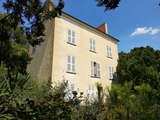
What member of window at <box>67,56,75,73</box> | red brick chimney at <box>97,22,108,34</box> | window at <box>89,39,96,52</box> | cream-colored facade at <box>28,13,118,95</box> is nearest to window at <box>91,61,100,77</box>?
cream-colored facade at <box>28,13,118,95</box>

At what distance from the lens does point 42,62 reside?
24047mm

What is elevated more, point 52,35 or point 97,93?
point 52,35

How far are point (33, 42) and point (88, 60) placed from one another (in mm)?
15907

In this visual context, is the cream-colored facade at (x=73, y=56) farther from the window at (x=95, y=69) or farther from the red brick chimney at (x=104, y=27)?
the red brick chimney at (x=104, y=27)

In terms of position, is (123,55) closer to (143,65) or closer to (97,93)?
(143,65)

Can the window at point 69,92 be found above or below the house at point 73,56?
below

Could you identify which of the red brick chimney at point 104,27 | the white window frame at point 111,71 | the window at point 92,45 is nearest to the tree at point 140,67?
the white window frame at point 111,71

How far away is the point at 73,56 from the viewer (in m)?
24.6

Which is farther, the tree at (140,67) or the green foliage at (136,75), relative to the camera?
the tree at (140,67)

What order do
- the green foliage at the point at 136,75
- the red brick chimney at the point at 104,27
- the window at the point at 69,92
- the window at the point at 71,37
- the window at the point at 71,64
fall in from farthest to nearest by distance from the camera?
the red brick chimney at the point at 104,27 < the window at the point at 71,37 < the green foliage at the point at 136,75 < the window at the point at 71,64 < the window at the point at 69,92

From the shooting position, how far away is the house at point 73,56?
75.8 feet

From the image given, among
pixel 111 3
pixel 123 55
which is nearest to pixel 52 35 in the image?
pixel 123 55

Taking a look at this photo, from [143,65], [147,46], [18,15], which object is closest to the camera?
[18,15]

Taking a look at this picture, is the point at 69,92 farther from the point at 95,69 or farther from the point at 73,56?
the point at 95,69
